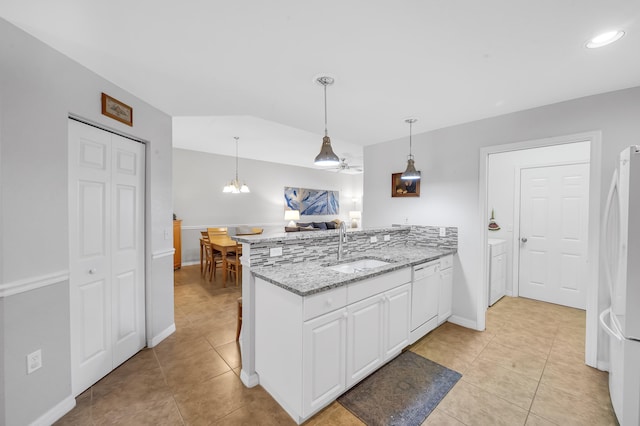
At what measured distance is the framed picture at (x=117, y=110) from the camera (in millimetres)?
1996

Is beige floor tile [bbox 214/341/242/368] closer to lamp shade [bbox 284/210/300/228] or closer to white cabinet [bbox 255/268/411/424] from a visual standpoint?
white cabinet [bbox 255/268/411/424]

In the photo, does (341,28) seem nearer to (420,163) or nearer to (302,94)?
(302,94)

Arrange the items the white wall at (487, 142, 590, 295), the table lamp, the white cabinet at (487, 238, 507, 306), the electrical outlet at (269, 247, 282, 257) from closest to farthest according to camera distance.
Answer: the electrical outlet at (269, 247, 282, 257) → the white cabinet at (487, 238, 507, 306) → the white wall at (487, 142, 590, 295) → the table lamp

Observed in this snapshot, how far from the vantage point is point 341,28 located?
4.76ft

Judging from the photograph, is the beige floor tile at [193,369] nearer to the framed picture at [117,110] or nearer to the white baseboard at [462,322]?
the framed picture at [117,110]

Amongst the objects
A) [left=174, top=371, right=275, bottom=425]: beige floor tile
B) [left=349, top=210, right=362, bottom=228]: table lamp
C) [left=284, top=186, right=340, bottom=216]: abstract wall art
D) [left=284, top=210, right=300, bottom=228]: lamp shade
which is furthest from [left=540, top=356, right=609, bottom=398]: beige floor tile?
[left=349, top=210, right=362, bottom=228]: table lamp

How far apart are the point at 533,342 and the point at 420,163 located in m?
2.35

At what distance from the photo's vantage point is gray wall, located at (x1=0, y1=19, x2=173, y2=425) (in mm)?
1430

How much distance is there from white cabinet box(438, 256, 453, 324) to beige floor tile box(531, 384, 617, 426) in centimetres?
105

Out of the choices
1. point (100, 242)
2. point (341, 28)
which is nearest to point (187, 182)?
point (100, 242)

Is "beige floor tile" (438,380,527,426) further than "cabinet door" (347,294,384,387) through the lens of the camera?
No

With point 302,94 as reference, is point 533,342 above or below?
below

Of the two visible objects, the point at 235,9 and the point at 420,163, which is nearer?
the point at 235,9

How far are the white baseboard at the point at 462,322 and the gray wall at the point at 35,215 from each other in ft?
12.0
